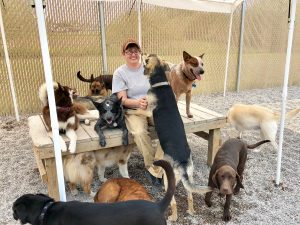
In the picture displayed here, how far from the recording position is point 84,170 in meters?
3.04

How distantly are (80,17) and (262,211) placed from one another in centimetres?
552

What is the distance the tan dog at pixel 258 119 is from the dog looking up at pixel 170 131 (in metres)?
1.79

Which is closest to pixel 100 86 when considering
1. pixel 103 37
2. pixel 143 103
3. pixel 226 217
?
pixel 103 37

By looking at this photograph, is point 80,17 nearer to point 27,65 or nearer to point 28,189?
point 27,65

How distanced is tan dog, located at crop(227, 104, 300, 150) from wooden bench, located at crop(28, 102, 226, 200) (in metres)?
0.63

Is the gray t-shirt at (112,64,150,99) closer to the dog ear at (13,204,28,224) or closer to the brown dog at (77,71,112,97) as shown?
the dog ear at (13,204,28,224)

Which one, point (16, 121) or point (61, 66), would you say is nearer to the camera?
point (16, 121)

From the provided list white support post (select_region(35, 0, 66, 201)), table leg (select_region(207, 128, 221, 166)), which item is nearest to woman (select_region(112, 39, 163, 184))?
table leg (select_region(207, 128, 221, 166))

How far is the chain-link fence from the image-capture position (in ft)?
20.1

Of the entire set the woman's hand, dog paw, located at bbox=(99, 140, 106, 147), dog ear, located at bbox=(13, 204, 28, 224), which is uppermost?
the woman's hand

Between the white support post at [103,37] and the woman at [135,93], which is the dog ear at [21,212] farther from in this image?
the white support post at [103,37]

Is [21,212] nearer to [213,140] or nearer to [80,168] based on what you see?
[80,168]

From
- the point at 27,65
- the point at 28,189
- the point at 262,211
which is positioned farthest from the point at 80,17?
the point at 262,211

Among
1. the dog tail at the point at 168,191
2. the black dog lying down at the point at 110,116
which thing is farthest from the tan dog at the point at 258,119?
the dog tail at the point at 168,191
